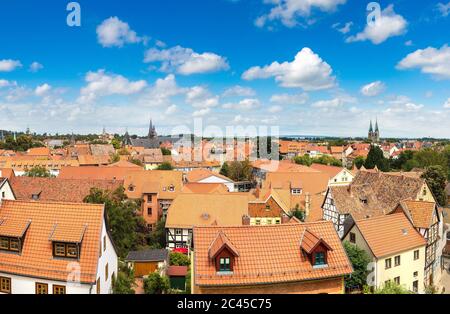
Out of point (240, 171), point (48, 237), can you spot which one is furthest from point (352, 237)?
point (240, 171)

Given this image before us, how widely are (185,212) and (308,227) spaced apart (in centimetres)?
1489

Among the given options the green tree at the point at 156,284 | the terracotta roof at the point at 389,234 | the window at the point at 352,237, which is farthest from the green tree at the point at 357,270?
the green tree at the point at 156,284

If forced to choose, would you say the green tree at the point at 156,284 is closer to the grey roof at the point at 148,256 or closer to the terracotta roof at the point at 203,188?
the grey roof at the point at 148,256

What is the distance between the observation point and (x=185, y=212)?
28.8 meters

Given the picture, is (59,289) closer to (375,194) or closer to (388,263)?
(388,263)

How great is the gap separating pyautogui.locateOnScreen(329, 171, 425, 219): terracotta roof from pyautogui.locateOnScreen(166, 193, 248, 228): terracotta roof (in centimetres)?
703

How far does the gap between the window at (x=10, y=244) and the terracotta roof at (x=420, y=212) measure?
835 inches

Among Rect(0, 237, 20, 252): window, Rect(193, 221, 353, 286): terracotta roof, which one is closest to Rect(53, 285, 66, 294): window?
Rect(0, 237, 20, 252): window

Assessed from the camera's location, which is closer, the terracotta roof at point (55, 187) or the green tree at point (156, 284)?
the green tree at point (156, 284)

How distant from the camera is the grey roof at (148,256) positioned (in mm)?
22891

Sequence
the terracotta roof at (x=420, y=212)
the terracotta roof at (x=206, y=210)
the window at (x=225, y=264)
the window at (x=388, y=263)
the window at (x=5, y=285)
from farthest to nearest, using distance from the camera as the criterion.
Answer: the terracotta roof at (x=206, y=210) < the terracotta roof at (x=420, y=212) < the window at (x=388, y=263) < the window at (x=5, y=285) < the window at (x=225, y=264)

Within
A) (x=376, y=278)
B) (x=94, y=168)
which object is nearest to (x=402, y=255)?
(x=376, y=278)
